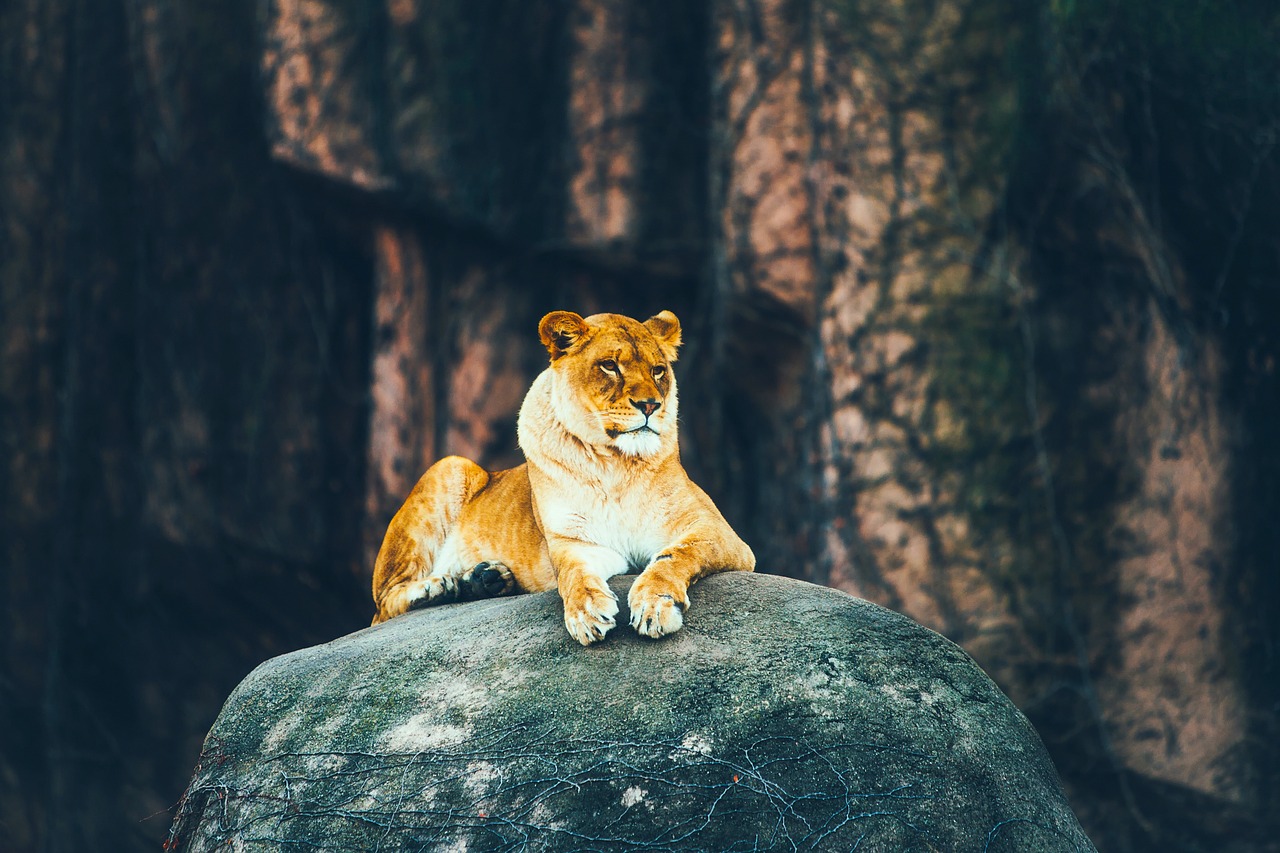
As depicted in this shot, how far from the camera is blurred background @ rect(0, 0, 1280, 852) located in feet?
22.4

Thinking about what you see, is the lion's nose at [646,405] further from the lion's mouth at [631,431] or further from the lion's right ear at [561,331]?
the lion's right ear at [561,331]

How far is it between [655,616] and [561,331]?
1.11 m

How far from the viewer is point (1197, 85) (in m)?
6.75

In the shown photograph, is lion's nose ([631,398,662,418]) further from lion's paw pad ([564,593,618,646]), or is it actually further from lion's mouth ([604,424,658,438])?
lion's paw pad ([564,593,618,646])

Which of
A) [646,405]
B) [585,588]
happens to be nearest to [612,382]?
[646,405]

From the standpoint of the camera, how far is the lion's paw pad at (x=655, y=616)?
3.84 meters

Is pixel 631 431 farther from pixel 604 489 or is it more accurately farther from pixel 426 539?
pixel 426 539

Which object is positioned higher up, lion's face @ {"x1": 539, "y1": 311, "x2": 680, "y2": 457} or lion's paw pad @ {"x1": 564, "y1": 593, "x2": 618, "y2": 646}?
lion's face @ {"x1": 539, "y1": 311, "x2": 680, "y2": 457}

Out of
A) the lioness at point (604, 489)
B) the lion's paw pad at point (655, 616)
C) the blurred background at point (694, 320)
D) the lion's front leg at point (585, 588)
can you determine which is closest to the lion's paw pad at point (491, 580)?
the lioness at point (604, 489)

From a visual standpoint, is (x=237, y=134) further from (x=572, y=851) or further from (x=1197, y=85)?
(x=572, y=851)

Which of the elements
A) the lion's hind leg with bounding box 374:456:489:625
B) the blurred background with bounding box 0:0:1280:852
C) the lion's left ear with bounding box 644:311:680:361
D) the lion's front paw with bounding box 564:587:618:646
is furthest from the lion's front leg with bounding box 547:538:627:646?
the blurred background with bounding box 0:0:1280:852

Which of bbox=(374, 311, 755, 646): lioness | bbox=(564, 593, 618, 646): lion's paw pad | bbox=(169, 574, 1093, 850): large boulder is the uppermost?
bbox=(374, 311, 755, 646): lioness

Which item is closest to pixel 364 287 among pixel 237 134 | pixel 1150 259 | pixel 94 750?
pixel 237 134

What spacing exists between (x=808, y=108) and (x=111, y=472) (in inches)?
193
